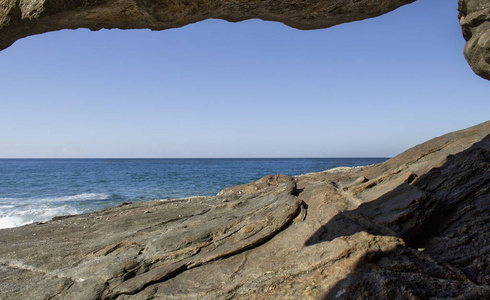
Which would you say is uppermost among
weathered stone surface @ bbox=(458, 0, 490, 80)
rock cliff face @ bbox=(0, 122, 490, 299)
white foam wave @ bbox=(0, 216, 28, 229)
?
weathered stone surface @ bbox=(458, 0, 490, 80)

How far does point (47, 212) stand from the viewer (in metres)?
22.5

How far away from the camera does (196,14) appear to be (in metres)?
6.28

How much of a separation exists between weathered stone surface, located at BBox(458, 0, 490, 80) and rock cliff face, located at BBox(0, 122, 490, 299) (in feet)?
7.08

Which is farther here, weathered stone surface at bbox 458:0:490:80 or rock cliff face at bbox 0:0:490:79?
weathered stone surface at bbox 458:0:490:80

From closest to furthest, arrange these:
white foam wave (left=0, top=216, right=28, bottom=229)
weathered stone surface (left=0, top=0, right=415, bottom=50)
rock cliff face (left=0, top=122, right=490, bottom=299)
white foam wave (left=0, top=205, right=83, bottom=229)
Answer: rock cliff face (left=0, top=122, right=490, bottom=299)
weathered stone surface (left=0, top=0, right=415, bottom=50)
white foam wave (left=0, top=216, right=28, bottom=229)
white foam wave (left=0, top=205, right=83, bottom=229)

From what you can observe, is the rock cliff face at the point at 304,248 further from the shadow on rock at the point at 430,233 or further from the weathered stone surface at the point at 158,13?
the weathered stone surface at the point at 158,13

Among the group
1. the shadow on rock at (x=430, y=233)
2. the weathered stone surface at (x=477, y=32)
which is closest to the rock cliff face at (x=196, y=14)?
the weathered stone surface at (x=477, y=32)

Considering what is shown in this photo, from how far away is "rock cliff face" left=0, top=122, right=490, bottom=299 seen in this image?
525 cm

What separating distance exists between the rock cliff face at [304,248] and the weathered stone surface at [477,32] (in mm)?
2157

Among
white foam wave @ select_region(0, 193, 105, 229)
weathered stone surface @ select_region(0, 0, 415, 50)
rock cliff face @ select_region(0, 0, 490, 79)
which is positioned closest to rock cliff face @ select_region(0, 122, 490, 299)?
rock cliff face @ select_region(0, 0, 490, 79)

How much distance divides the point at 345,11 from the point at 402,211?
449 cm

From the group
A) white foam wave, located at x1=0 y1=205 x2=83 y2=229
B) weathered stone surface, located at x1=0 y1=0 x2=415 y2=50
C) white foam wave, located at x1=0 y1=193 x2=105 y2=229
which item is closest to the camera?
weathered stone surface, located at x1=0 y1=0 x2=415 y2=50

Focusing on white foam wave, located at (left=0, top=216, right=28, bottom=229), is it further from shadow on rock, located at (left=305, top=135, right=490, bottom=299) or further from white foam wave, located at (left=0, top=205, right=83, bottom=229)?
shadow on rock, located at (left=305, top=135, right=490, bottom=299)

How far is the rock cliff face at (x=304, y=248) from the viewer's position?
17.2ft
